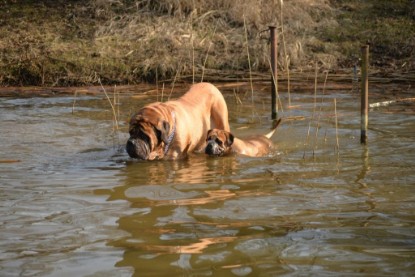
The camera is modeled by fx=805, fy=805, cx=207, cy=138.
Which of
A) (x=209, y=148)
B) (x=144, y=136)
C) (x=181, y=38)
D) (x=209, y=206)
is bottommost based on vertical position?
(x=209, y=206)

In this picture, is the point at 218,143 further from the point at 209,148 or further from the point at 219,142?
the point at 209,148

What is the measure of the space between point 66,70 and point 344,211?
1054cm

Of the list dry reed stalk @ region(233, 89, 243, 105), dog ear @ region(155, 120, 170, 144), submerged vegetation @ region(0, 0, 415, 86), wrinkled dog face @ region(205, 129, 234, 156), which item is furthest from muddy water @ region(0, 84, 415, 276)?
submerged vegetation @ region(0, 0, 415, 86)

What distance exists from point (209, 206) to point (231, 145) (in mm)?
2999

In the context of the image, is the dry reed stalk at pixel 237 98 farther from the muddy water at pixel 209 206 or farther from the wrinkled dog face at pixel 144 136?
the wrinkled dog face at pixel 144 136

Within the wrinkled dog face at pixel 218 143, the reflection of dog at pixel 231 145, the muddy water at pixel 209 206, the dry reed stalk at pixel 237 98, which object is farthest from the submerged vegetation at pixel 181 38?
the wrinkled dog face at pixel 218 143

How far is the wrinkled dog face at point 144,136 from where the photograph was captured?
360 inches

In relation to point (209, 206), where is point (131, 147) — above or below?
above

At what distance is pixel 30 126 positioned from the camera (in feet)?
39.7

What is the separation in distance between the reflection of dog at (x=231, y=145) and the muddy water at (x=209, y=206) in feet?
0.47

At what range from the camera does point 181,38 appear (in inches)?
680

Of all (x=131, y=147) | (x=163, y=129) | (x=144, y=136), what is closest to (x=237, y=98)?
(x=163, y=129)

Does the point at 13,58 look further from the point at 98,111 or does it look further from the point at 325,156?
the point at 325,156

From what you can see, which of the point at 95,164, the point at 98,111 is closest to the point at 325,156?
the point at 95,164
